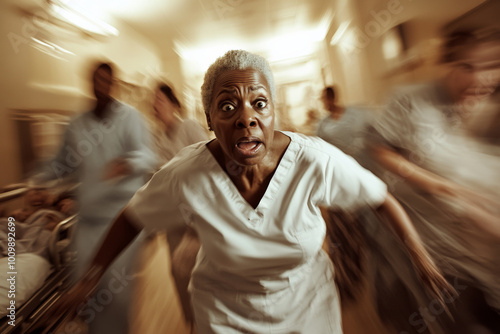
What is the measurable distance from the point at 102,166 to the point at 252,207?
398 mm

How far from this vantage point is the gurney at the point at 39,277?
61cm

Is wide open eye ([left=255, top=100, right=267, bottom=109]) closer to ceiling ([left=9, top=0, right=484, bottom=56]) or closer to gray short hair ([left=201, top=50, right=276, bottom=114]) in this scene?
gray short hair ([left=201, top=50, right=276, bottom=114])

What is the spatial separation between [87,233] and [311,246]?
1.83 feet

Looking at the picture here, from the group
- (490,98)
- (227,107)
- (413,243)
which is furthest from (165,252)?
(490,98)

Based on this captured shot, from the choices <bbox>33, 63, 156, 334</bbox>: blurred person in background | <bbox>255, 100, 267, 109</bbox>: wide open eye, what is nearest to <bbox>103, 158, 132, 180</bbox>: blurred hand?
<bbox>33, 63, 156, 334</bbox>: blurred person in background

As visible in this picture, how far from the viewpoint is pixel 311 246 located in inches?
22.7

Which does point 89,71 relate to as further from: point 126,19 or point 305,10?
point 305,10

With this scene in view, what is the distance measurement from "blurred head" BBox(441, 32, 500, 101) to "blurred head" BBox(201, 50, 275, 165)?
46cm

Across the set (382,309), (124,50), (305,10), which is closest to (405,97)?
(305,10)

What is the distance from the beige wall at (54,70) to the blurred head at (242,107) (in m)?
0.23

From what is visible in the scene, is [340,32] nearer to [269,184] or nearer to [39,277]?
[269,184]

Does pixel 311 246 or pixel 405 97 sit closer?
pixel 311 246

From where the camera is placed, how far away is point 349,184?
557 millimetres

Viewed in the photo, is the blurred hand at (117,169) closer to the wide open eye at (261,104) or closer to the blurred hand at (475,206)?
the wide open eye at (261,104)
